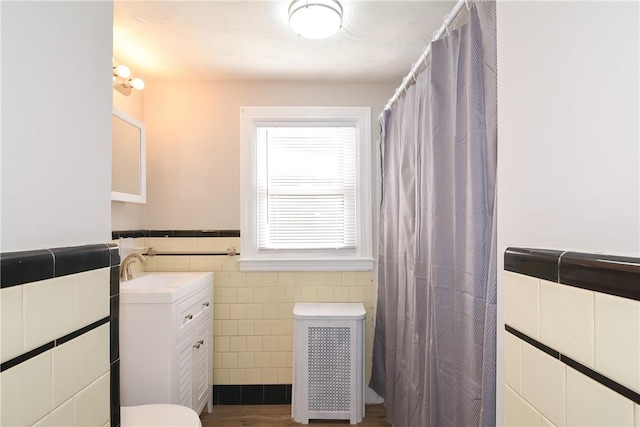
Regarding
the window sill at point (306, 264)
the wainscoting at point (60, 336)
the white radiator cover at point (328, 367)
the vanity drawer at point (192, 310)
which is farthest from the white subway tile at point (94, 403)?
the window sill at point (306, 264)

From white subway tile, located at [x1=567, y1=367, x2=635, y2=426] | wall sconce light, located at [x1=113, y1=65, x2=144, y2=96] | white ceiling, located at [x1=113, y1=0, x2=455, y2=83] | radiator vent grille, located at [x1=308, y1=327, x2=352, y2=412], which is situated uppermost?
white ceiling, located at [x1=113, y1=0, x2=455, y2=83]

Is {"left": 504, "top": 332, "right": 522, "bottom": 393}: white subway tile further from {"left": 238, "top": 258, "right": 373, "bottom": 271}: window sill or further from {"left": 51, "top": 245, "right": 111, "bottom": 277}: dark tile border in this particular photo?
{"left": 238, "top": 258, "right": 373, "bottom": 271}: window sill

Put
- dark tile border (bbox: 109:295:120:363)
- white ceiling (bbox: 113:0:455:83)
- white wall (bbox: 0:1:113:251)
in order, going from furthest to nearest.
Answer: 1. white ceiling (bbox: 113:0:455:83)
2. dark tile border (bbox: 109:295:120:363)
3. white wall (bbox: 0:1:113:251)

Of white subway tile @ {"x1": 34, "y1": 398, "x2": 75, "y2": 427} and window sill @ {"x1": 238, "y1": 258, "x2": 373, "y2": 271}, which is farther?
window sill @ {"x1": 238, "y1": 258, "x2": 373, "y2": 271}

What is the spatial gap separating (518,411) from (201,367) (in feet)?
6.56

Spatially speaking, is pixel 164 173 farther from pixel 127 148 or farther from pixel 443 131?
pixel 443 131

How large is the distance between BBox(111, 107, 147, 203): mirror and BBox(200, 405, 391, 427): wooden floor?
5.20 ft

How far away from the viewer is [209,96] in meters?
2.61

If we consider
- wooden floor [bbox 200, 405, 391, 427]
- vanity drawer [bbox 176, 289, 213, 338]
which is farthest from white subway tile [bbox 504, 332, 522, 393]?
wooden floor [bbox 200, 405, 391, 427]

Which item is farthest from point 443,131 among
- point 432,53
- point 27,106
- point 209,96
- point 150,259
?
point 150,259

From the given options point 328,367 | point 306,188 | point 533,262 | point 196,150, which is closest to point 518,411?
point 533,262

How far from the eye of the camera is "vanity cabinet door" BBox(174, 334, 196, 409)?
186cm

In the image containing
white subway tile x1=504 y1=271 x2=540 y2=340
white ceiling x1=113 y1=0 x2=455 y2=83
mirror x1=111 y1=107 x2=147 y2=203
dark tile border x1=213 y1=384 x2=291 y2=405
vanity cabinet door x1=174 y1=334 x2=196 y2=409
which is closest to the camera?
white subway tile x1=504 y1=271 x2=540 y2=340

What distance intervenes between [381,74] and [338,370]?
2.08m
